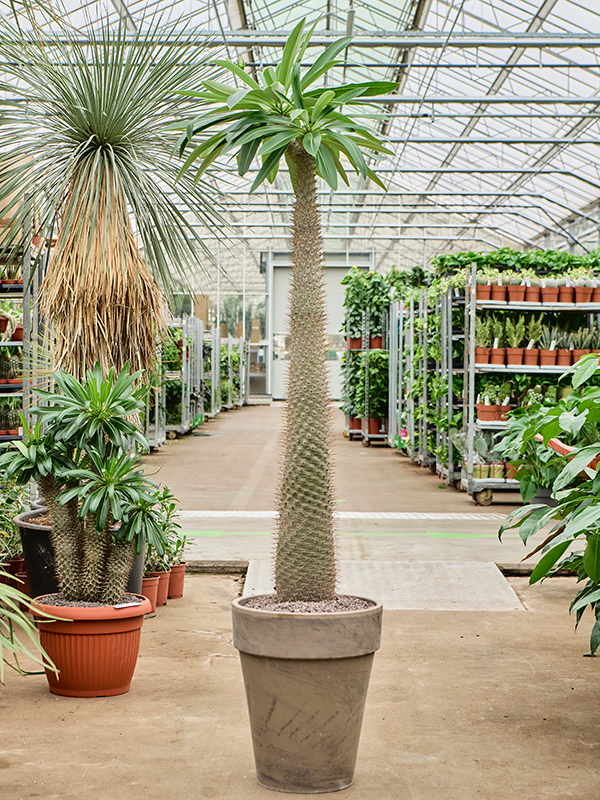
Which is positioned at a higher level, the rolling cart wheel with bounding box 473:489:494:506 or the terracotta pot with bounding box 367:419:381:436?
the terracotta pot with bounding box 367:419:381:436

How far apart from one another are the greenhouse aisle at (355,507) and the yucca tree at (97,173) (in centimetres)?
102

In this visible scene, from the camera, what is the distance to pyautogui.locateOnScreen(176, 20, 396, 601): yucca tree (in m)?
2.17

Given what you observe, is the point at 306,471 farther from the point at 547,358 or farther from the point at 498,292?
the point at 547,358

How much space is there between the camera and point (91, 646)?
9.31 feet

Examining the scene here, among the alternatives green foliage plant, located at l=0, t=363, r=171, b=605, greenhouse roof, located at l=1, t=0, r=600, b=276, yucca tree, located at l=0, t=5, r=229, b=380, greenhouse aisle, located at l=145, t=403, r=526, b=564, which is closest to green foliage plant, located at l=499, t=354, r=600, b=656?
green foliage plant, located at l=0, t=363, r=171, b=605

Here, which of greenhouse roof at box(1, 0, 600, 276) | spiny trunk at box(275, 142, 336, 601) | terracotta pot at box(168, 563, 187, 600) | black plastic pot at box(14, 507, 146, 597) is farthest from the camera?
greenhouse roof at box(1, 0, 600, 276)

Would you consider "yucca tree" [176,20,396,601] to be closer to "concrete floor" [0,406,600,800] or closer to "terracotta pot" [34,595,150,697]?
"concrete floor" [0,406,600,800]

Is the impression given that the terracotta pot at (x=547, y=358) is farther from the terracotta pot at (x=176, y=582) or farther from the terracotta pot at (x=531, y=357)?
the terracotta pot at (x=176, y=582)

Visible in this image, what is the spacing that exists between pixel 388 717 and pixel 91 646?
39.9 inches

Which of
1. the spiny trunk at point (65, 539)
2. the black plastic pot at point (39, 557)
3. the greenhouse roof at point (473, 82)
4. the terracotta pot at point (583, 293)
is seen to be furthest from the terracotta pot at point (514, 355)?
the spiny trunk at point (65, 539)

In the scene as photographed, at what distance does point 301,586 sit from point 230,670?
48.2 inches

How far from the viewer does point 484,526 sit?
6.51 metres

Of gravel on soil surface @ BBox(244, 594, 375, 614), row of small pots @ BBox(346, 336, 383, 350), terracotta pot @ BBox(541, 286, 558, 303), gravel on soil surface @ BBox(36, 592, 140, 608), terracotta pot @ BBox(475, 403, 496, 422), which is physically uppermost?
terracotta pot @ BBox(541, 286, 558, 303)

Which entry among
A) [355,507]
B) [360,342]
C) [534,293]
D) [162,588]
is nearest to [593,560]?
[162,588]
